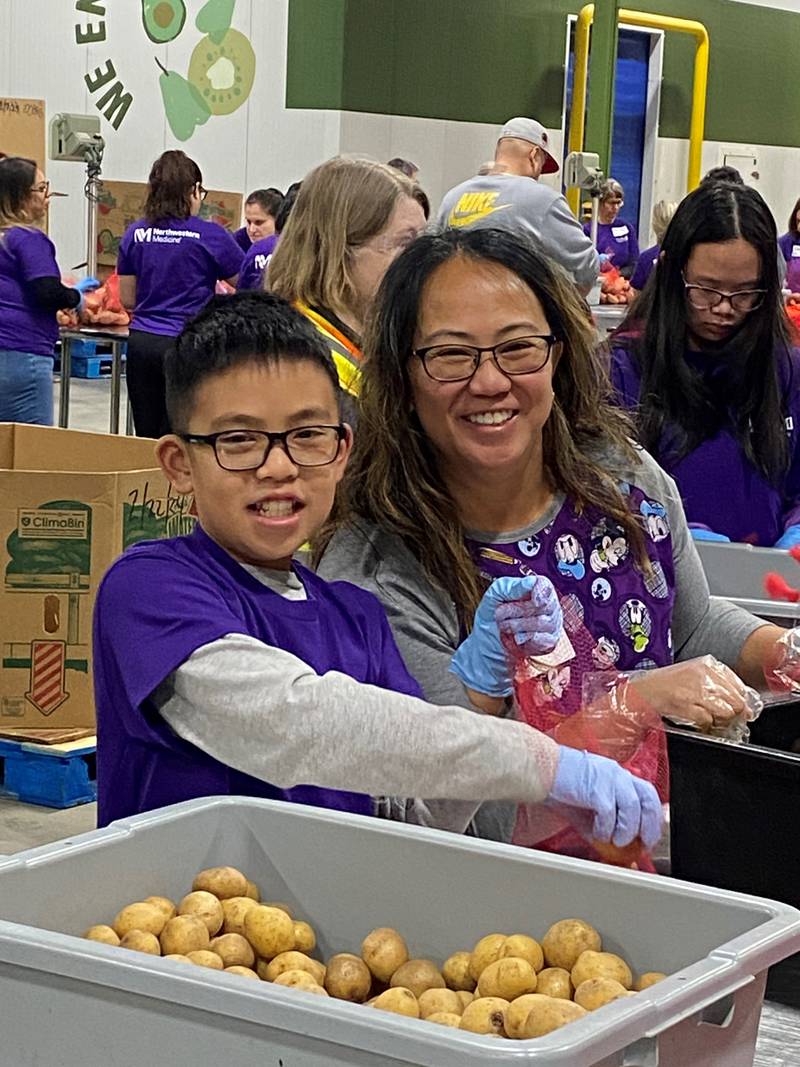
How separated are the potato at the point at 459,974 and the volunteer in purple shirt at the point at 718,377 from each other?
1723 mm

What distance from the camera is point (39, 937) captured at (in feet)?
3.34

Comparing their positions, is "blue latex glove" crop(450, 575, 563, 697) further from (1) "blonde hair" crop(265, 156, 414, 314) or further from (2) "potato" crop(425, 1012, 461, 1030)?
(1) "blonde hair" crop(265, 156, 414, 314)

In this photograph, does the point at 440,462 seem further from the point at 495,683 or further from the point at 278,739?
the point at 278,739

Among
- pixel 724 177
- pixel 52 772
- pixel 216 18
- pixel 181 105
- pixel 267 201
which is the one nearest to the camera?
pixel 52 772

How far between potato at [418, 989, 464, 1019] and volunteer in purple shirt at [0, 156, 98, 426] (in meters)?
6.05

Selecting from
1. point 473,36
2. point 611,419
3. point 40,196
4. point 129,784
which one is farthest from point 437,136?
point 129,784

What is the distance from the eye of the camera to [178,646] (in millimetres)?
1367

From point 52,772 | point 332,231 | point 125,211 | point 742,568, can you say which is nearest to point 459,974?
point 742,568

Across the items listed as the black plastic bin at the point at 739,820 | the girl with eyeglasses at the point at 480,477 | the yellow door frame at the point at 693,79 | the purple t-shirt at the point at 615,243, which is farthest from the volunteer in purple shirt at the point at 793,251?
the black plastic bin at the point at 739,820

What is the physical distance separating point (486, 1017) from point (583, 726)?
0.50 m

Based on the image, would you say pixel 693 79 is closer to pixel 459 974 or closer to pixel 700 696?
pixel 700 696

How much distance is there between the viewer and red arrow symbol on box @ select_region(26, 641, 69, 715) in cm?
405

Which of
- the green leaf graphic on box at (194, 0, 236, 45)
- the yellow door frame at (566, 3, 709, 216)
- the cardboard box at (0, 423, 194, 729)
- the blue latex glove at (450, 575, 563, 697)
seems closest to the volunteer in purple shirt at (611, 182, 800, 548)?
the blue latex glove at (450, 575, 563, 697)

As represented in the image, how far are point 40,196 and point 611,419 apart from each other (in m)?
5.13
